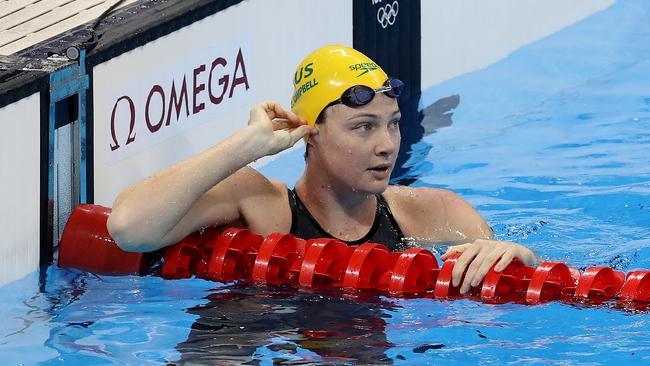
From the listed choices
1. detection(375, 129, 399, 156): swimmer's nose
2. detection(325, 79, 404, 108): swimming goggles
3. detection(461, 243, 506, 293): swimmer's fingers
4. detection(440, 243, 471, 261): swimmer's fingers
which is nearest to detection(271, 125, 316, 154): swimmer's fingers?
detection(325, 79, 404, 108): swimming goggles

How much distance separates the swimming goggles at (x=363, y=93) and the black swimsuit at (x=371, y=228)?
1.22ft

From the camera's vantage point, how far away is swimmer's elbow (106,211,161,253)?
3.95 metres

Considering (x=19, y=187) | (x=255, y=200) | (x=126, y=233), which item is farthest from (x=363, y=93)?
(x=19, y=187)

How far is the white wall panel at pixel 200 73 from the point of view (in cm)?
501

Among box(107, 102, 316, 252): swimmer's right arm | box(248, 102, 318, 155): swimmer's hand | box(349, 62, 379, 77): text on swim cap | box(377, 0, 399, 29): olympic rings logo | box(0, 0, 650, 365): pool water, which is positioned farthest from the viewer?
box(377, 0, 399, 29): olympic rings logo

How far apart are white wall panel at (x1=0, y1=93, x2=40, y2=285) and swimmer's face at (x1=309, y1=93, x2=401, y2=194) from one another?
3.47 ft

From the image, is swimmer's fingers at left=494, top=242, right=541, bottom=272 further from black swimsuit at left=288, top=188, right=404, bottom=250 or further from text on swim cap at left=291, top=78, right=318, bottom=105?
text on swim cap at left=291, top=78, right=318, bottom=105

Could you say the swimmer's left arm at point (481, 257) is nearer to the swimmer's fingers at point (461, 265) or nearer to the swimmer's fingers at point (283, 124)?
the swimmer's fingers at point (461, 265)

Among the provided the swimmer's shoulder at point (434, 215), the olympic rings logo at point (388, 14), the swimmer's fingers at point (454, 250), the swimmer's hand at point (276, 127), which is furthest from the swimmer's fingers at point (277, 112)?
the olympic rings logo at point (388, 14)

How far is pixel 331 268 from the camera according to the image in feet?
13.2

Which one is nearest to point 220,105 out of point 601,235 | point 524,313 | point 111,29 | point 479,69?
point 111,29

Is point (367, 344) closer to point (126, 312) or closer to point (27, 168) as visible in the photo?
point (126, 312)

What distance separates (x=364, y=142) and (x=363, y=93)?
0.15 metres

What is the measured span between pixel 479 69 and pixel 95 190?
3761 millimetres
